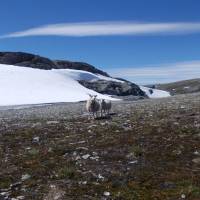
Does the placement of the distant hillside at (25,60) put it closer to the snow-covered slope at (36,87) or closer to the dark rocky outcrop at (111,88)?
the snow-covered slope at (36,87)

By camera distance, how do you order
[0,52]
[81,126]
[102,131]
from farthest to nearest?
[0,52], [81,126], [102,131]

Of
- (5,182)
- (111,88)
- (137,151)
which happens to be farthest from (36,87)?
(5,182)

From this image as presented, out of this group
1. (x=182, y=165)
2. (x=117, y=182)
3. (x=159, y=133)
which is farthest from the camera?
(x=159, y=133)

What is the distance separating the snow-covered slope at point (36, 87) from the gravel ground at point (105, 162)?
238ft

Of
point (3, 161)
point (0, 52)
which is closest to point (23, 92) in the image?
point (0, 52)

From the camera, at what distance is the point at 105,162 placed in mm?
18516

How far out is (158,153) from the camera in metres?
19.3

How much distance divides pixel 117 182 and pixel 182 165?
9.25ft

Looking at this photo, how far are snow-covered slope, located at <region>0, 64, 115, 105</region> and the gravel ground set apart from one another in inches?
2861

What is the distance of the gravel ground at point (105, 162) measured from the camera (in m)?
15.6

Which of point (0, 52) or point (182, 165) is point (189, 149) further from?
point (0, 52)

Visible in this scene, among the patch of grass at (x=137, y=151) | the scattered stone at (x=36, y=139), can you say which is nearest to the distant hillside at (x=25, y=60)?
the scattered stone at (x=36, y=139)

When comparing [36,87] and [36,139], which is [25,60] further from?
[36,139]

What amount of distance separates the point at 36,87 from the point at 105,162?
102 m
